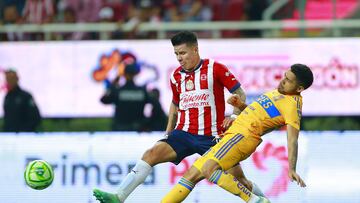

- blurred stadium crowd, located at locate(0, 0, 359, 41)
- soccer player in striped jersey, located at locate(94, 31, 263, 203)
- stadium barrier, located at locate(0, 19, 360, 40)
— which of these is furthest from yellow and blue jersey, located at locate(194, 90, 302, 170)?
blurred stadium crowd, located at locate(0, 0, 359, 41)

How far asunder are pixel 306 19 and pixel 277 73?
1.07 metres

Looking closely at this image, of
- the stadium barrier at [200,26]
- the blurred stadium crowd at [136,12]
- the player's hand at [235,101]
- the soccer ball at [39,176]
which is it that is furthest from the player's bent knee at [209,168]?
the blurred stadium crowd at [136,12]

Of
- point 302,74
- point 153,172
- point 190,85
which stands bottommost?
point 153,172

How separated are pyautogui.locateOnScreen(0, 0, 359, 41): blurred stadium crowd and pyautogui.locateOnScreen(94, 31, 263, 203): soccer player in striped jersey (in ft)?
27.3

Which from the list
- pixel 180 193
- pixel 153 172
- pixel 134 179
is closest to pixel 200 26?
pixel 153 172

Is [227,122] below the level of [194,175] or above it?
above

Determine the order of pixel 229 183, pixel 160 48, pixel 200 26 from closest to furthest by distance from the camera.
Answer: pixel 229 183 → pixel 200 26 → pixel 160 48

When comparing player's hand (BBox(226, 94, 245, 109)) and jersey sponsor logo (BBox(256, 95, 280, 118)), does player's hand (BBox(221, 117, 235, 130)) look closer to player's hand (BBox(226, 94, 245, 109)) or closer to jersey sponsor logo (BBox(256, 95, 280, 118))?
player's hand (BBox(226, 94, 245, 109))

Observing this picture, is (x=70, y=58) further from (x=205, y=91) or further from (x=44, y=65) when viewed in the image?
(x=205, y=91)

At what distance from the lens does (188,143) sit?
10672mm

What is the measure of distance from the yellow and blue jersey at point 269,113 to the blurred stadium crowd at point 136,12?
8.87m

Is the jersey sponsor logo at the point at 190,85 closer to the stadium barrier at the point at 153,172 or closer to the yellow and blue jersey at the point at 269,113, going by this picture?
the yellow and blue jersey at the point at 269,113

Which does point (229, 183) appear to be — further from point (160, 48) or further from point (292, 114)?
point (160, 48)

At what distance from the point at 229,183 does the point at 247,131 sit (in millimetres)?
528
